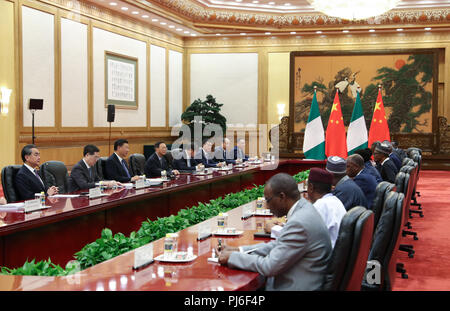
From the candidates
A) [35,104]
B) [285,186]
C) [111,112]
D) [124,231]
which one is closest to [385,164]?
[124,231]

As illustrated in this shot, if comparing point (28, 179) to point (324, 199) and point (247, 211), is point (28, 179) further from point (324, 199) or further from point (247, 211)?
point (324, 199)

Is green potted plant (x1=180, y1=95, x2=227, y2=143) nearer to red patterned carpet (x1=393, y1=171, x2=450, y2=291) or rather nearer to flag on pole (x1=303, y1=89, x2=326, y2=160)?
flag on pole (x1=303, y1=89, x2=326, y2=160)

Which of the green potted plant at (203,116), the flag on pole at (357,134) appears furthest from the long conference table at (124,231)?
the green potted plant at (203,116)

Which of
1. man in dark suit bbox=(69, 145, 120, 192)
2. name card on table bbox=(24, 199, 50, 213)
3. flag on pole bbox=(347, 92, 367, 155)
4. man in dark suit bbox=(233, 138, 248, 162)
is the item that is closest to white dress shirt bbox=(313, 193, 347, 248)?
name card on table bbox=(24, 199, 50, 213)

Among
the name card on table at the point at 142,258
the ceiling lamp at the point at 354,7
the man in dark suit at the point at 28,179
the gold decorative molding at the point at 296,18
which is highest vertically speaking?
the gold decorative molding at the point at 296,18

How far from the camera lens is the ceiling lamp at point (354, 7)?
9555 mm

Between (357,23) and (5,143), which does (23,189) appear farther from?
(357,23)

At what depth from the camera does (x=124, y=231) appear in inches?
205

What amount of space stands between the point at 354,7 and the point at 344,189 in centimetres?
643

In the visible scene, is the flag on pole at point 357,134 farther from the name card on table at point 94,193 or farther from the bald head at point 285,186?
the bald head at point 285,186

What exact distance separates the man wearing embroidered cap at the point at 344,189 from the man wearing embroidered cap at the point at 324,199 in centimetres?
94

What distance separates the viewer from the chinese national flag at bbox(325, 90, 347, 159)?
962 centimetres

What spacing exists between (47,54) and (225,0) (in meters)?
5.45

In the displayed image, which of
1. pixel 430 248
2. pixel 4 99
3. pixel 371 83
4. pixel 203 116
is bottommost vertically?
pixel 430 248
